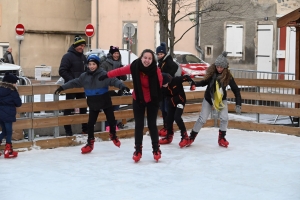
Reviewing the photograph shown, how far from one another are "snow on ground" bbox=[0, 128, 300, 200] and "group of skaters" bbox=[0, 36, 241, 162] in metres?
0.31

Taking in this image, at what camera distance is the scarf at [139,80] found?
8406 millimetres

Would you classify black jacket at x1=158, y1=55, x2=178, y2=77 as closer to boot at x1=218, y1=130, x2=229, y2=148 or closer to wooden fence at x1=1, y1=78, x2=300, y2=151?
wooden fence at x1=1, y1=78, x2=300, y2=151

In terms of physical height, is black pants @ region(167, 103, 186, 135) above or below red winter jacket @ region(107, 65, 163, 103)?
below

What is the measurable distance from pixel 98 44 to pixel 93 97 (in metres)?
23.2

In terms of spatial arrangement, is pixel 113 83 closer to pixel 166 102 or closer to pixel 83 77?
pixel 83 77

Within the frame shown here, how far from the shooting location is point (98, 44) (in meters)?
32.2

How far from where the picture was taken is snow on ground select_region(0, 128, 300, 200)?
698 cm

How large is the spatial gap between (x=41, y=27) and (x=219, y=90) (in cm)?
2519

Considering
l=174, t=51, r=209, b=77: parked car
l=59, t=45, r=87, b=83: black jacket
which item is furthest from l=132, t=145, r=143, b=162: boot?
l=174, t=51, r=209, b=77: parked car

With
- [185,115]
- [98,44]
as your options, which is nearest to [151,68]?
[185,115]

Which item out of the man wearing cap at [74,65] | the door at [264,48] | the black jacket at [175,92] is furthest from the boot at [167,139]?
the door at [264,48]

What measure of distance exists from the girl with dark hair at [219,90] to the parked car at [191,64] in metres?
12.6

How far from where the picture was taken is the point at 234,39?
28.4m

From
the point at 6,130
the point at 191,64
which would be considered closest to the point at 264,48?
the point at 191,64
